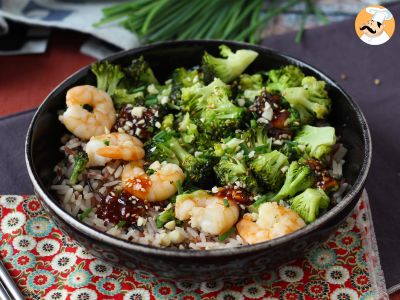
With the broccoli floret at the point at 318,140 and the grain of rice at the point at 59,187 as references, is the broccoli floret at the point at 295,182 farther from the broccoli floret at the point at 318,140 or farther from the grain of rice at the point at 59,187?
the grain of rice at the point at 59,187

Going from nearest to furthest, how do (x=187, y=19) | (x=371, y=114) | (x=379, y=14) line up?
(x=371, y=114) < (x=379, y=14) < (x=187, y=19)

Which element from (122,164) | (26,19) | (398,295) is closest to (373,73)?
(398,295)

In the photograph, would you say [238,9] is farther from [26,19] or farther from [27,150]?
[27,150]

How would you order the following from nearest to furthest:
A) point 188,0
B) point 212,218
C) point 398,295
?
point 212,218
point 398,295
point 188,0

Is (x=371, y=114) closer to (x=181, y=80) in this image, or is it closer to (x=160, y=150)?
(x=181, y=80)

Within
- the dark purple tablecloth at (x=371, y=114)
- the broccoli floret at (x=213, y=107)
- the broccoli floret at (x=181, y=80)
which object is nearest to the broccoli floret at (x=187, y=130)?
the broccoli floret at (x=213, y=107)

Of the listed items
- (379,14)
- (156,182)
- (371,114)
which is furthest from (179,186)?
(379,14)
